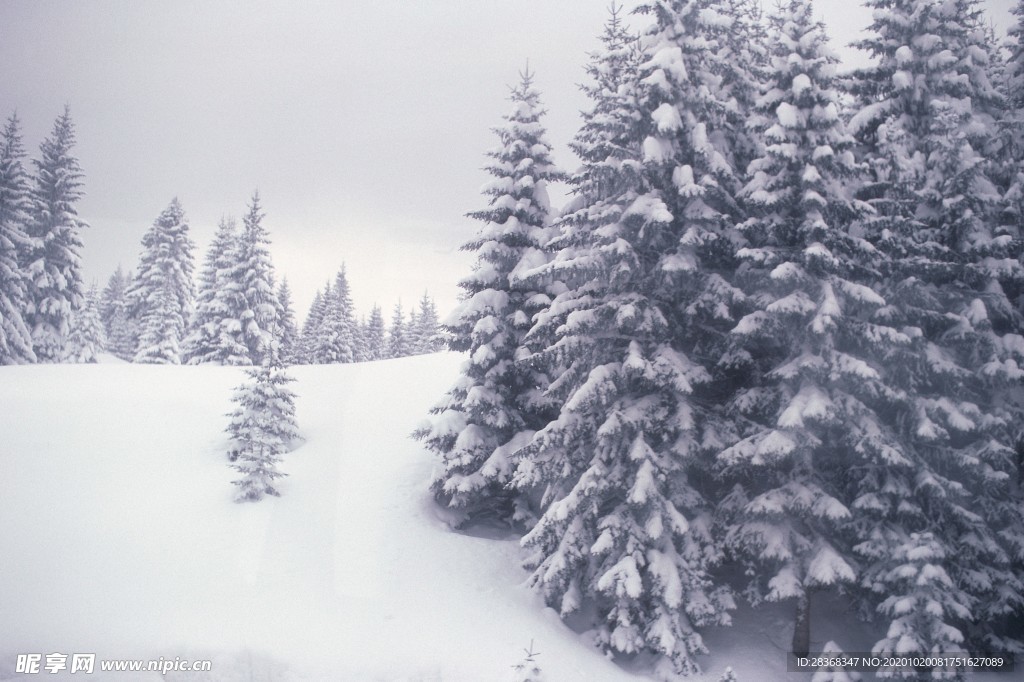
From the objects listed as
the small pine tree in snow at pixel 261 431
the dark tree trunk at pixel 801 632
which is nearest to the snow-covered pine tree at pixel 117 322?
the small pine tree in snow at pixel 261 431

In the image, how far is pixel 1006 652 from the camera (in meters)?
13.6

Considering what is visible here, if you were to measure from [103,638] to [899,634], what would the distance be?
15.1m

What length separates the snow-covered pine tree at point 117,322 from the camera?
56872 mm

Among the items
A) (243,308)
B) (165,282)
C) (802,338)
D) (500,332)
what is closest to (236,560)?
(500,332)

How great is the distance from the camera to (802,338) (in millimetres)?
12836

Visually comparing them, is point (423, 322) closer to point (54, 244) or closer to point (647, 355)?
point (54, 244)

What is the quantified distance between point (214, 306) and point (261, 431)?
2200cm

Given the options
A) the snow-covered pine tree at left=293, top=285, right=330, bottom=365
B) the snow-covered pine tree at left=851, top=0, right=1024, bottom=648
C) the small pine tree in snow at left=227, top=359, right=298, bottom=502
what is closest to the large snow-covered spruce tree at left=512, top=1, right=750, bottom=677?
the snow-covered pine tree at left=851, top=0, right=1024, bottom=648

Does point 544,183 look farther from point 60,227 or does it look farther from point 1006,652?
point 60,227

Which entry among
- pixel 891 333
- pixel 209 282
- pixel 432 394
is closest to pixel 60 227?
pixel 209 282

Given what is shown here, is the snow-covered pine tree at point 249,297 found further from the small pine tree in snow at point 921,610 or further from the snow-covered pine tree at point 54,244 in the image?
the small pine tree in snow at point 921,610

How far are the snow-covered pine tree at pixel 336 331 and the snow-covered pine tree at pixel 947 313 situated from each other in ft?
127

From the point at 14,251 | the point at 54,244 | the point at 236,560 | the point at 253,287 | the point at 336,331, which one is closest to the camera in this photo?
the point at 236,560

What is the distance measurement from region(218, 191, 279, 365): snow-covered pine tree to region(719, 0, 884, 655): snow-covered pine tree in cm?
3020
